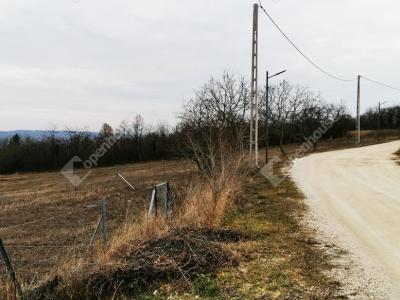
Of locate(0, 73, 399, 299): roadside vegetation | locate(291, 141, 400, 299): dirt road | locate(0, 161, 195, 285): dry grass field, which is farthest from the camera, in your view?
locate(0, 161, 195, 285): dry grass field

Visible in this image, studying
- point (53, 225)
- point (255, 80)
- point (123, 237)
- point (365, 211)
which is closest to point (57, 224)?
point (53, 225)

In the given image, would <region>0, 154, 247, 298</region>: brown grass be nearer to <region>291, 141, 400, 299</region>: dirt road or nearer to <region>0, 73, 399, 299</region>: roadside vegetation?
<region>0, 73, 399, 299</region>: roadside vegetation

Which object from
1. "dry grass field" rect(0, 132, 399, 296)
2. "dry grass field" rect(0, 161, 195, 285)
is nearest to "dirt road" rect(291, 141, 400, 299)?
"dry grass field" rect(0, 132, 399, 296)

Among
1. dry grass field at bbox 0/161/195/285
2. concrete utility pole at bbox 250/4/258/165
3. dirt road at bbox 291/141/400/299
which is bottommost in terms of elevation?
dry grass field at bbox 0/161/195/285

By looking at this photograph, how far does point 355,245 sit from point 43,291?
5263mm

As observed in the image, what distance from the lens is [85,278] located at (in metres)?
6.10

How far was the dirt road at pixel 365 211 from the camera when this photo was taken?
23.2ft

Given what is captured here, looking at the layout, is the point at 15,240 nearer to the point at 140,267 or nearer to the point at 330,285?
the point at 140,267

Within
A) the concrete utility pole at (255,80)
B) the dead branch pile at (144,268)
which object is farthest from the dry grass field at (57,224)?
the concrete utility pole at (255,80)

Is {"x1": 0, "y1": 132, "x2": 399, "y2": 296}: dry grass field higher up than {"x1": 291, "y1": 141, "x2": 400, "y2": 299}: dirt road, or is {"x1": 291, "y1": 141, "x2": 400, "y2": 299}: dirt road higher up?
{"x1": 291, "y1": 141, "x2": 400, "y2": 299}: dirt road

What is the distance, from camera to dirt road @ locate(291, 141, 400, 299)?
7.09m

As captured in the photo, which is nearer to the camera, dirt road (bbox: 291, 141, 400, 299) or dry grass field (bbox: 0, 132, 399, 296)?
dirt road (bbox: 291, 141, 400, 299)

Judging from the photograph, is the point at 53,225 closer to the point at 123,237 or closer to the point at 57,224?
the point at 57,224

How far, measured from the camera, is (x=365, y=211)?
11898 mm
